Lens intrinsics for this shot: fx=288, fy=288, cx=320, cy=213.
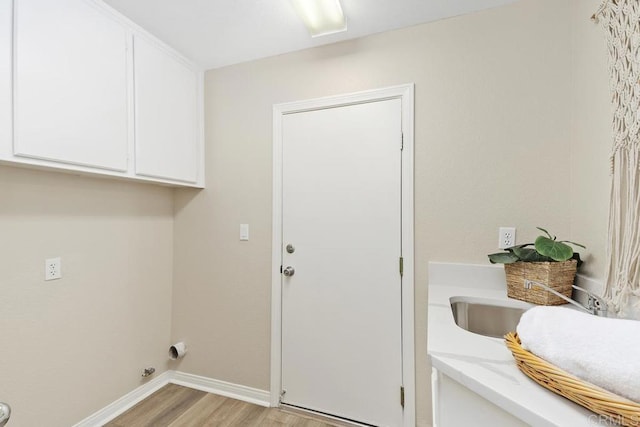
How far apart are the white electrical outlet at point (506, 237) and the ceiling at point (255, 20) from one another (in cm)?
120

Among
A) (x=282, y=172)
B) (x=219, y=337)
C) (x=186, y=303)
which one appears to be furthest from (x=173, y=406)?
(x=282, y=172)

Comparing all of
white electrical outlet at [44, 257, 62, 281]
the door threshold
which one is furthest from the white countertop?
white electrical outlet at [44, 257, 62, 281]

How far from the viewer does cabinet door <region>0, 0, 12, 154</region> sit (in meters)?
1.13

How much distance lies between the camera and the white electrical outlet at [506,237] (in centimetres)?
151

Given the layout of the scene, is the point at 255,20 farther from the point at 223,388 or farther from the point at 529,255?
the point at 223,388

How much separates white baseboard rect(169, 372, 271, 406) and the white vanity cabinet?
4.72 feet

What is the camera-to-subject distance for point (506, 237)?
1517mm

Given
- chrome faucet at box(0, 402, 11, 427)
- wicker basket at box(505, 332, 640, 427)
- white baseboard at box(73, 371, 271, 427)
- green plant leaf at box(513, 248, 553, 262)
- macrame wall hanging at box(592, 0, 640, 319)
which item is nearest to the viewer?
wicker basket at box(505, 332, 640, 427)

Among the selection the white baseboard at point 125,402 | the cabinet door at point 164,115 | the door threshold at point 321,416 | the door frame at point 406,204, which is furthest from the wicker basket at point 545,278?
the white baseboard at point 125,402

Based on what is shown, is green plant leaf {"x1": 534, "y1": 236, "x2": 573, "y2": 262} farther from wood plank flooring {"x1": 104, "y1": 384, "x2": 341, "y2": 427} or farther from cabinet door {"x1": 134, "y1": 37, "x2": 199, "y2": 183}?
Result: cabinet door {"x1": 134, "y1": 37, "x2": 199, "y2": 183}

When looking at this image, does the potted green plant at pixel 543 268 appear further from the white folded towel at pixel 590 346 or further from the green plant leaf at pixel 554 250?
the white folded towel at pixel 590 346

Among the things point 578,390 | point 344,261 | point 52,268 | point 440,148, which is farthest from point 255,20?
point 578,390

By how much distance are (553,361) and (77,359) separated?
86.0 inches

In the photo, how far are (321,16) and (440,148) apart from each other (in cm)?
96
